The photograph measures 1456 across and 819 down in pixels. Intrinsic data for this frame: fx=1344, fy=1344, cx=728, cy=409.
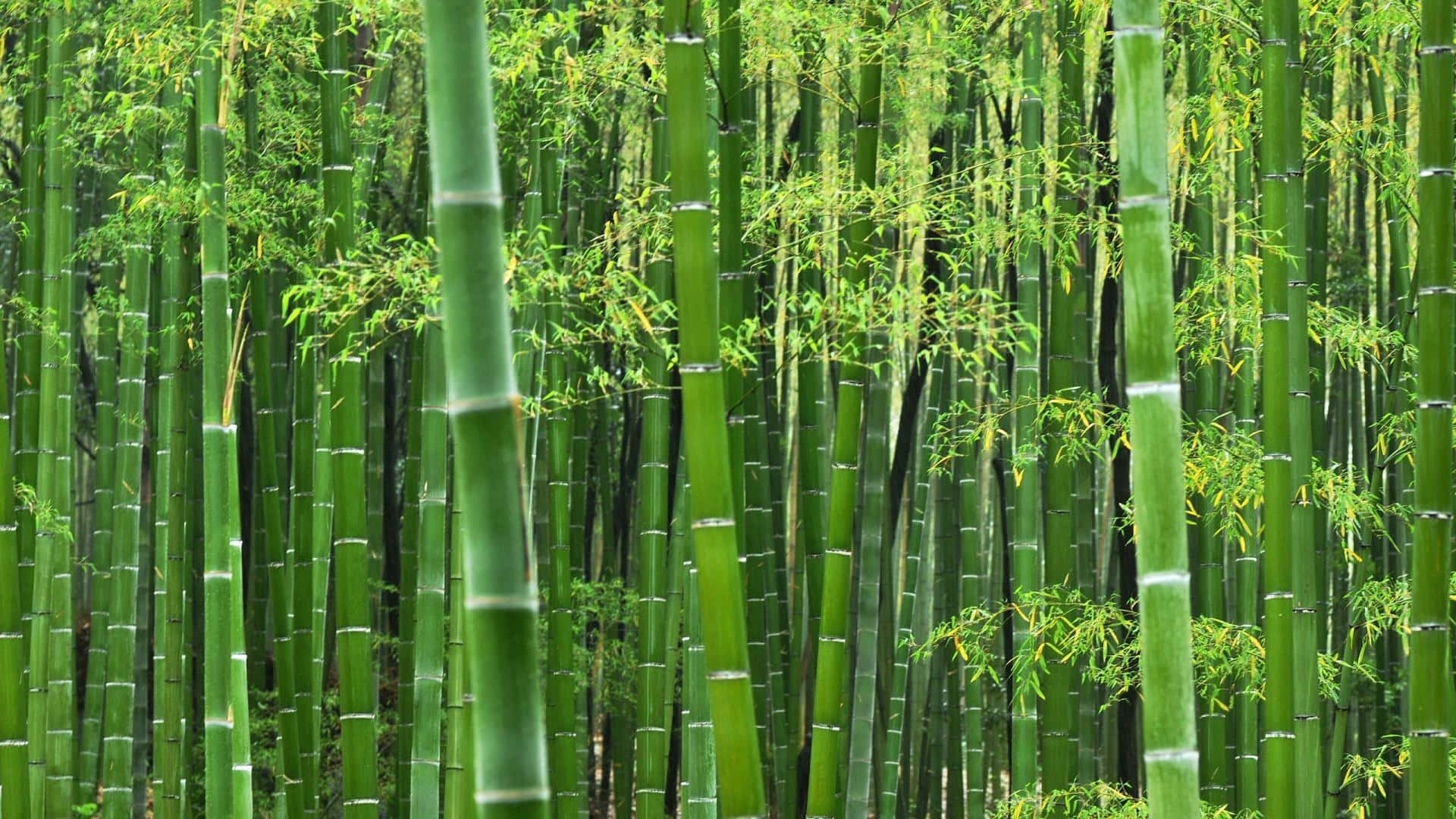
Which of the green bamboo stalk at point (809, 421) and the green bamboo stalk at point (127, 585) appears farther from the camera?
the green bamboo stalk at point (127, 585)

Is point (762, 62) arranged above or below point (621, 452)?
above

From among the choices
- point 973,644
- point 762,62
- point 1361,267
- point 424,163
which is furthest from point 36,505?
point 1361,267

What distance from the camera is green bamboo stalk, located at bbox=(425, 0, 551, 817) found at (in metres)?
1.16

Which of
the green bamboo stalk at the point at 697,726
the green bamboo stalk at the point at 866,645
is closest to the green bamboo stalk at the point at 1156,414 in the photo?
the green bamboo stalk at the point at 697,726

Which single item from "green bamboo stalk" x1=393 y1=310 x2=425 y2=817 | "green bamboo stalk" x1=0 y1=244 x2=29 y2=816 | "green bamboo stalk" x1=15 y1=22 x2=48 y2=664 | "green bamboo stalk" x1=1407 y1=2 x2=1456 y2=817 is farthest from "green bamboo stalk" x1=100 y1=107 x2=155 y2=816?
"green bamboo stalk" x1=1407 y1=2 x2=1456 y2=817

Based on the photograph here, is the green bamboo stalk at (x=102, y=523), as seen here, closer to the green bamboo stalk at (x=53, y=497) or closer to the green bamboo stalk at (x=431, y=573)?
the green bamboo stalk at (x=53, y=497)

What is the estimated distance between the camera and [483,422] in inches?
45.8

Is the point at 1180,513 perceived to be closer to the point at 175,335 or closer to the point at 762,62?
the point at 762,62

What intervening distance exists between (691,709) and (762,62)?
1.67 m

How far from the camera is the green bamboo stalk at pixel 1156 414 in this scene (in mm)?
1666

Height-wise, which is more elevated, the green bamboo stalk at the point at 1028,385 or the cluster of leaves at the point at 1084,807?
the green bamboo stalk at the point at 1028,385

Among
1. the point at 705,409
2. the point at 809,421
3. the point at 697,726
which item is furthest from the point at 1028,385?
the point at 705,409

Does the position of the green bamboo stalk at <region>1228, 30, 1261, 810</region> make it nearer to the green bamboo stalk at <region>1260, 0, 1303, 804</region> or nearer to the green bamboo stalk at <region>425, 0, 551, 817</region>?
the green bamboo stalk at <region>1260, 0, 1303, 804</region>

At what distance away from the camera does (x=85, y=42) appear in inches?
221
